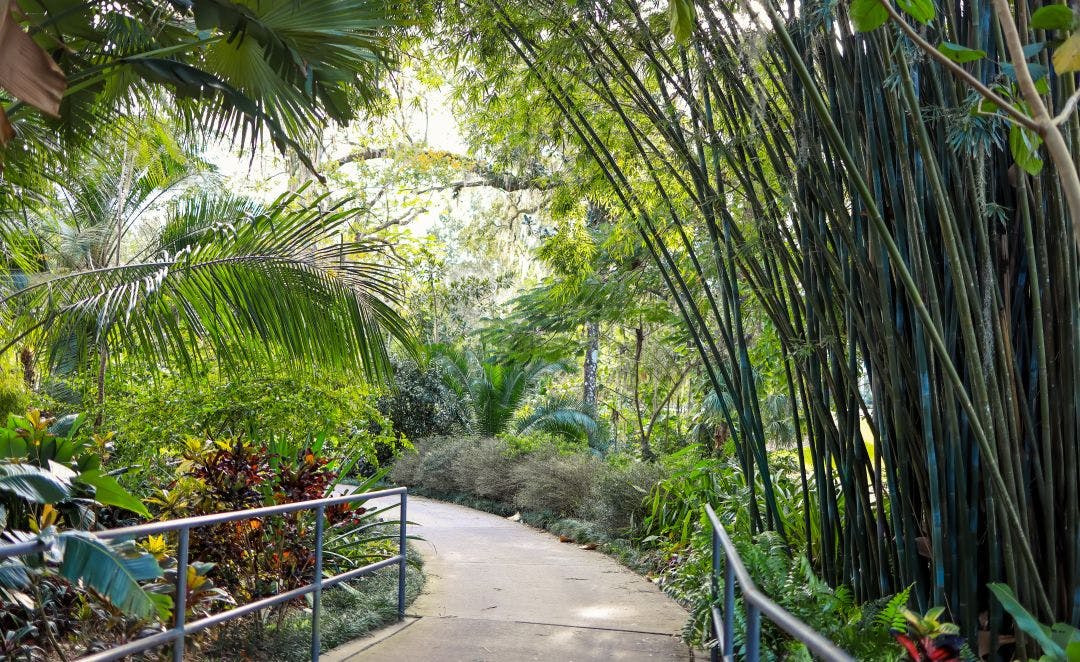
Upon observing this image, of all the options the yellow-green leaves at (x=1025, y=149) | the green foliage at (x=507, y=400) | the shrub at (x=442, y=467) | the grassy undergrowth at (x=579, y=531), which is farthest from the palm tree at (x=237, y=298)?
the green foliage at (x=507, y=400)

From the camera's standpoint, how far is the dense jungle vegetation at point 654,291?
2715mm

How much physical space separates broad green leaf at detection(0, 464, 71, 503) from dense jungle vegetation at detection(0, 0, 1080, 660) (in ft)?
0.08

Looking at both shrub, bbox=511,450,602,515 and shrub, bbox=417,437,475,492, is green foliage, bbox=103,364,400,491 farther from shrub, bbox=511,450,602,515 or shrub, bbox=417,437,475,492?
shrub, bbox=417,437,475,492

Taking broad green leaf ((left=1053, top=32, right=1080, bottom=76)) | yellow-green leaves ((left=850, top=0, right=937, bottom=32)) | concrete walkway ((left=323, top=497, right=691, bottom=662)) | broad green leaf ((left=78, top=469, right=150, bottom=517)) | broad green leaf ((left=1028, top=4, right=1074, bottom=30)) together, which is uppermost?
yellow-green leaves ((left=850, top=0, right=937, bottom=32))

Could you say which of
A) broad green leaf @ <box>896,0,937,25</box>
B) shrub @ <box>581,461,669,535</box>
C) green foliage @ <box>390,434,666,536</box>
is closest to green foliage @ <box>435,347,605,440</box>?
green foliage @ <box>390,434,666,536</box>

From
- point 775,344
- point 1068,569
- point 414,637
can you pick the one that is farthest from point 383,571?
point 1068,569

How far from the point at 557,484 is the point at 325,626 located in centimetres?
623

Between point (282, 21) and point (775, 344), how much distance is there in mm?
4463

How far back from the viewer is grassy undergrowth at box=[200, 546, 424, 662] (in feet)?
15.6

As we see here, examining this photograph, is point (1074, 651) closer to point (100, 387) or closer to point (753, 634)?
point (753, 634)

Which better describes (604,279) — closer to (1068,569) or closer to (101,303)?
(101,303)

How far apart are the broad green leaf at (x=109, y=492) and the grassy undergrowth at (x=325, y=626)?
90cm

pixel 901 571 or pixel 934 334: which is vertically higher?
pixel 934 334

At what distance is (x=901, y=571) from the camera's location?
3.07 metres
